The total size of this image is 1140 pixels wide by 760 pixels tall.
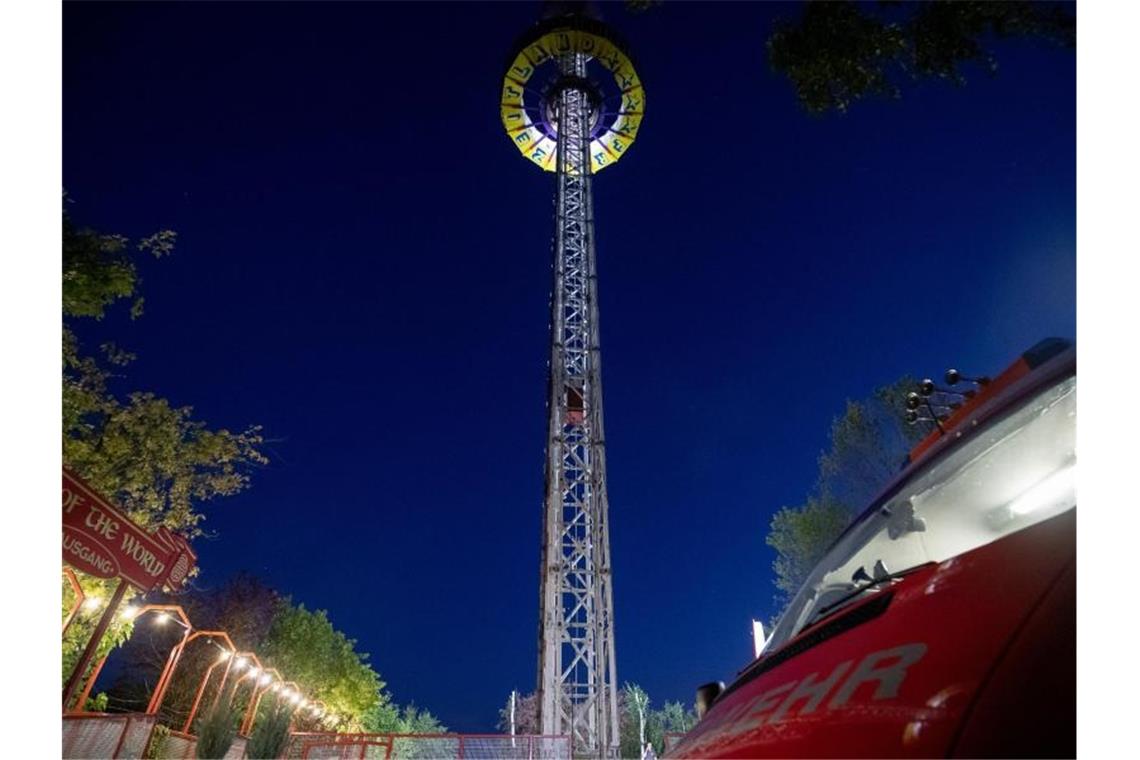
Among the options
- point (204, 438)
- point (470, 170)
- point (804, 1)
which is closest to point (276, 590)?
point (204, 438)

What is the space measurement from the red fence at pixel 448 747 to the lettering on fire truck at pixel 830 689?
10.1m

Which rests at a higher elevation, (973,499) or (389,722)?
(389,722)

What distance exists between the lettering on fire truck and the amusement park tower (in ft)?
37.0

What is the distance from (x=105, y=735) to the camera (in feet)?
20.0

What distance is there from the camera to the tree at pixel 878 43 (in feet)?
11.6

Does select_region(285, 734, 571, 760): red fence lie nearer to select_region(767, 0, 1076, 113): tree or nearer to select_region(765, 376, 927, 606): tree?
select_region(765, 376, 927, 606): tree

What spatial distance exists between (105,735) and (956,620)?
7.85 metres

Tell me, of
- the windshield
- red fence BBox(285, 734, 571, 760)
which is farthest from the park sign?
red fence BBox(285, 734, 571, 760)

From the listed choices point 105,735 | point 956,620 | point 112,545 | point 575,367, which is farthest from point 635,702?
point 956,620

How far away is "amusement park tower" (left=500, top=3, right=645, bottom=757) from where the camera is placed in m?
12.0

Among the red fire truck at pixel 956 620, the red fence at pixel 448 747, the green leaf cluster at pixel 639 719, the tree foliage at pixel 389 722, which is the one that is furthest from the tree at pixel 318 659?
the red fire truck at pixel 956 620

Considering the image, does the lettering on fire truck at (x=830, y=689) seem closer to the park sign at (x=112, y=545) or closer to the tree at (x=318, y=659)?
the park sign at (x=112, y=545)

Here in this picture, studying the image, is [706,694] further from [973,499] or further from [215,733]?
[215,733]
